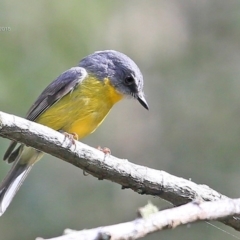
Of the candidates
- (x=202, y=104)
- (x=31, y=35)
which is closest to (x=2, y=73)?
(x=31, y=35)

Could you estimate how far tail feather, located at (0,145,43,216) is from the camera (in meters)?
4.73

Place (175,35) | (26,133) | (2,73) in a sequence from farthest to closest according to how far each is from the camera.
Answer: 1. (175,35)
2. (2,73)
3. (26,133)

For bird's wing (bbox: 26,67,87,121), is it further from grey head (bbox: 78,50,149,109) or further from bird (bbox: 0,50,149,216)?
grey head (bbox: 78,50,149,109)

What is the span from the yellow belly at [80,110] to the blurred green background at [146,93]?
227 centimetres

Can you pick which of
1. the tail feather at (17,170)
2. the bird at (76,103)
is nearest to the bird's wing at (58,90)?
the bird at (76,103)

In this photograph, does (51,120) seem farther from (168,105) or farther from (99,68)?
(168,105)

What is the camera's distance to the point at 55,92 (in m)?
4.81

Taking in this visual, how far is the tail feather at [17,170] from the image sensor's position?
15.5ft

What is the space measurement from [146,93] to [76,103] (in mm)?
4048

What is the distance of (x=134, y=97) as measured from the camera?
5105mm

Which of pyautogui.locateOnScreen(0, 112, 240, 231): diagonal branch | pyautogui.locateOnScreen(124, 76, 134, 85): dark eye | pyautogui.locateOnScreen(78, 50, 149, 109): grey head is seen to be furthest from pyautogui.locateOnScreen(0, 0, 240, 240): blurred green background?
pyautogui.locateOnScreen(0, 112, 240, 231): diagonal branch

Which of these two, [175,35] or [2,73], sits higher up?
[175,35]

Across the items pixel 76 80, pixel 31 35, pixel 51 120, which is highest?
pixel 31 35

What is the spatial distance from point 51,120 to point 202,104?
4377 millimetres
